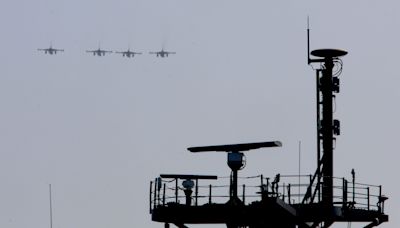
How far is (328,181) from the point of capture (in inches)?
1690

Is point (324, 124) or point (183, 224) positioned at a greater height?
point (324, 124)

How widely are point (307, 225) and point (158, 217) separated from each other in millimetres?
5855

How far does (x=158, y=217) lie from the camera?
129 ft

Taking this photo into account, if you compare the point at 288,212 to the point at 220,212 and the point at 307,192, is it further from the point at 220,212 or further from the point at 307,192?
the point at 307,192

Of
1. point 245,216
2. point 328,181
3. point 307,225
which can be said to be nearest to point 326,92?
point 328,181

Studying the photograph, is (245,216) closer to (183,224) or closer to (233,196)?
(233,196)

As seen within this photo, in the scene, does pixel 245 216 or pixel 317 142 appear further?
pixel 317 142

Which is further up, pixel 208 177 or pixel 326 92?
pixel 326 92

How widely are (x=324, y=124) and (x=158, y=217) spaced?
9301 mm

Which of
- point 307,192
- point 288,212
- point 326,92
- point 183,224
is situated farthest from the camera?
point 326,92

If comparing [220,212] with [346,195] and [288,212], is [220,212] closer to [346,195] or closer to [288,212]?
[288,212]

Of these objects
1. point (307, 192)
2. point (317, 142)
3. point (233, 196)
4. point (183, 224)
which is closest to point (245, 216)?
point (233, 196)

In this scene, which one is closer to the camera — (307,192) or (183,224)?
(183,224)

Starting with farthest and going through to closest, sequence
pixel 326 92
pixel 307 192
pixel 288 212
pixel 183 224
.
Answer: pixel 326 92, pixel 307 192, pixel 183 224, pixel 288 212
